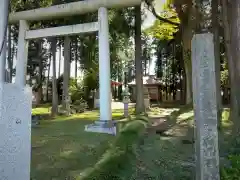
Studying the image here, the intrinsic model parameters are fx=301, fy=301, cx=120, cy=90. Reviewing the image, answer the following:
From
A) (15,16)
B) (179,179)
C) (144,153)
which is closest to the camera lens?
(179,179)

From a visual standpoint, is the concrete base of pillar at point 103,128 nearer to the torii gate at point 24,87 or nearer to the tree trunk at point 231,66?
the torii gate at point 24,87

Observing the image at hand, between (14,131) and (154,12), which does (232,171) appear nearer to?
(14,131)

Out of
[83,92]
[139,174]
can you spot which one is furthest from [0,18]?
[83,92]

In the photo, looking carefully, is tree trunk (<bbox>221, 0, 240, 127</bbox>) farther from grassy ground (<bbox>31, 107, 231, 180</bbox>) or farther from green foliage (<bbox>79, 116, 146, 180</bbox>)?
green foliage (<bbox>79, 116, 146, 180</bbox>)

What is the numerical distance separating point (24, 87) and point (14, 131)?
0.28 metres

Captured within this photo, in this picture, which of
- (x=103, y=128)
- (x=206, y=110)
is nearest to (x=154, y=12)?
(x=103, y=128)

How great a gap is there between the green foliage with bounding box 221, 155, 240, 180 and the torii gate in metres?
3.06

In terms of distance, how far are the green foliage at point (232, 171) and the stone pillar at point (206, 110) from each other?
0.60 metres

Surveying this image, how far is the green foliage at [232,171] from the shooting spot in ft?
13.6

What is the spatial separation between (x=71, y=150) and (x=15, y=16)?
24.2 ft

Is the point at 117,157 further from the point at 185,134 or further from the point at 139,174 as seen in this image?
the point at 185,134

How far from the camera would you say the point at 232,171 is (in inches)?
174

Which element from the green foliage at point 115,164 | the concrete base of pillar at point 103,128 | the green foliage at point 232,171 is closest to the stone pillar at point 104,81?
the concrete base of pillar at point 103,128

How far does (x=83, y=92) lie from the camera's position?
21.5 meters
